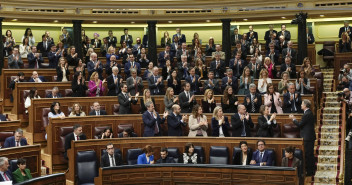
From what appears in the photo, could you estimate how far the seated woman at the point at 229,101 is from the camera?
1038 cm

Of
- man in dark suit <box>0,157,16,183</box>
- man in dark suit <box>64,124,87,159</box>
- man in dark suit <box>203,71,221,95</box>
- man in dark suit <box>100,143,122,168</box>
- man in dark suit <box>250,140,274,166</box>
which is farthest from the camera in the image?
man in dark suit <box>203,71,221,95</box>

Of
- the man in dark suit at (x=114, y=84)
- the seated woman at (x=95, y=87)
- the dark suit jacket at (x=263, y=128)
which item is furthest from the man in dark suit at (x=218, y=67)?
the dark suit jacket at (x=263, y=128)

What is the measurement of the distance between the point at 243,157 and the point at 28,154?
3011 millimetres

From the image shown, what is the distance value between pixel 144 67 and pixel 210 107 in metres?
3.35

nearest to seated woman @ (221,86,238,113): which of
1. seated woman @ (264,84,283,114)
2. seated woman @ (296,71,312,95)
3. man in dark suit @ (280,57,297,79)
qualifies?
seated woman @ (264,84,283,114)

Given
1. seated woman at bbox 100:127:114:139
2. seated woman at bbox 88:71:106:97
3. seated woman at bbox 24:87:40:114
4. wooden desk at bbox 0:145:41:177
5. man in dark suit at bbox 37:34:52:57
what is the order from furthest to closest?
man in dark suit at bbox 37:34:52:57 < seated woman at bbox 88:71:106:97 < seated woman at bbox 24:87:40:114 < seated woman at bbox 100:127:114:139 < wooden desk at bbox 0:145:41:177

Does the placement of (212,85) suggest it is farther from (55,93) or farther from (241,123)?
(55,93)

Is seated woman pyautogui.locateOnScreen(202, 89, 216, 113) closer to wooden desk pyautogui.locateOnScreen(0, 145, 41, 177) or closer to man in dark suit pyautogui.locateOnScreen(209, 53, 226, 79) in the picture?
man in dark suit pyautogui.locateOnScreen(209, 53, 226, 79)

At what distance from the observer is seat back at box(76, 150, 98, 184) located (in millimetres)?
8750

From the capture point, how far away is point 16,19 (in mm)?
14469

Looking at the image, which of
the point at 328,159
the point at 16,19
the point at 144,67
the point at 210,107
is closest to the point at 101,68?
the point at 144,67

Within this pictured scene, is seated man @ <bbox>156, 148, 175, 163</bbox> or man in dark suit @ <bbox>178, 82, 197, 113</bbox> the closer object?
seated man @ <bbox>156, 148, 175, 163</bbox>

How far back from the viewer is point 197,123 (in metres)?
Result: 9.58

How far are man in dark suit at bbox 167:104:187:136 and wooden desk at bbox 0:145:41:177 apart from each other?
2.12 meters
